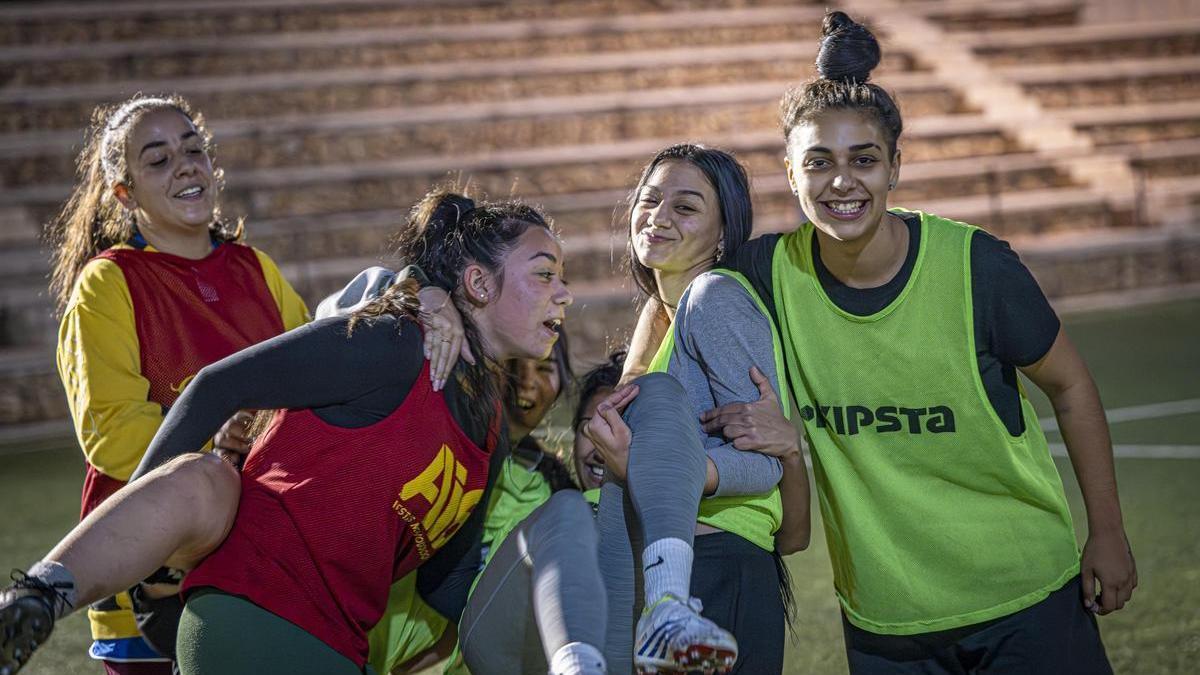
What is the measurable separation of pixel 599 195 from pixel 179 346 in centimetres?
744

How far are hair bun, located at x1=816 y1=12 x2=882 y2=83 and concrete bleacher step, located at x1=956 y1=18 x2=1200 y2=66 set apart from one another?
34.4 ft

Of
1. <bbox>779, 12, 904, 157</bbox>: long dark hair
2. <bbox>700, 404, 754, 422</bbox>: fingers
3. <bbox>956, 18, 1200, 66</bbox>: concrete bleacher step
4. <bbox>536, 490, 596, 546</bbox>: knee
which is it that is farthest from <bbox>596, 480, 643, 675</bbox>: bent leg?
<bbox>956, 18, 1200, 66</bbox>: concrete bleacher step

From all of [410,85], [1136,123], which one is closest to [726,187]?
[410,85]

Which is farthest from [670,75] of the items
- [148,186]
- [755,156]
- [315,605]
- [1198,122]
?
[315,605]

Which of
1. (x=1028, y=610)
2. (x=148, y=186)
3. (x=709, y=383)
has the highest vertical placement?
(x=148, y=186)

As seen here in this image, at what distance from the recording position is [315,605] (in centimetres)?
244

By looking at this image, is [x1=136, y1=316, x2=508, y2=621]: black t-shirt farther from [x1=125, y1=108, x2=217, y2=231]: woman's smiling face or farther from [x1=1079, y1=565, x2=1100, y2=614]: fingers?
[x1=1079, y1=565, x2=1100, y2=614]: fingers

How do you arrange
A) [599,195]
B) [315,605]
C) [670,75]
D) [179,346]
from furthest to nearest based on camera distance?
[670,75] < [599,195] < [179,346] < [315,605]

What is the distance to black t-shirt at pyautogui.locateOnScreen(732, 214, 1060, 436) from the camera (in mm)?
2488

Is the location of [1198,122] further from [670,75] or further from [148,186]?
[148,186]

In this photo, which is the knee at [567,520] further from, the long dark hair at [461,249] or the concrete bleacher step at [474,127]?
the concrete bleacher step at [474,127]

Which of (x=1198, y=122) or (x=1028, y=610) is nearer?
(x=1028, y=610)

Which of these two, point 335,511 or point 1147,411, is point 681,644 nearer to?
point 335,511

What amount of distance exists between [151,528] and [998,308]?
154 centimetres
